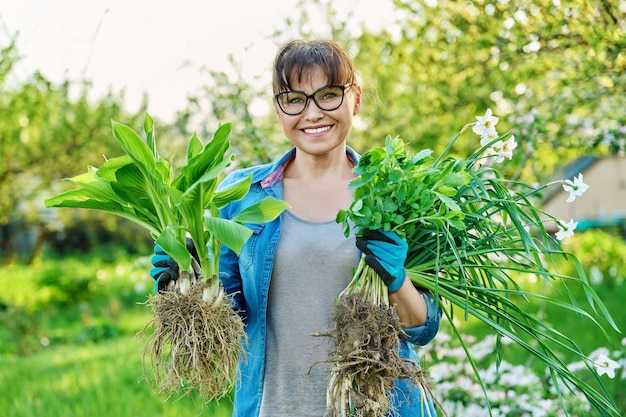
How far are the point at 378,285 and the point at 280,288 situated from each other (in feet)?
1.07

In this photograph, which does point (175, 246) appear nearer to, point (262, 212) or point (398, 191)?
point (262, 212)

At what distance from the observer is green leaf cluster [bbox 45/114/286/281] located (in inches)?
67.4

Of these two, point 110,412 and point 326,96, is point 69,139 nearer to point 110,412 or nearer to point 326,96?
point 110,412

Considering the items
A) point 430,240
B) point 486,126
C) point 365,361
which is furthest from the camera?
point 486,126

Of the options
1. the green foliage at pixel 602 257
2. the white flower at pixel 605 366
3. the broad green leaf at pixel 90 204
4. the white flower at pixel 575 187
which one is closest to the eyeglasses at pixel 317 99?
the broad green leaf at pixel 90 204

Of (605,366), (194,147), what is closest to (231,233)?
(194,147)

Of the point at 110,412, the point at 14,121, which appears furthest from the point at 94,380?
the point at 14,121

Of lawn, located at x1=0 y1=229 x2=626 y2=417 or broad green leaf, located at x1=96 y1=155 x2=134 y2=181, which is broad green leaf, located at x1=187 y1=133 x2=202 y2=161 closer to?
broad green leaf, located at x1=96 y1=155 x2=134 y2=181

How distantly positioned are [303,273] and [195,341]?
34cm

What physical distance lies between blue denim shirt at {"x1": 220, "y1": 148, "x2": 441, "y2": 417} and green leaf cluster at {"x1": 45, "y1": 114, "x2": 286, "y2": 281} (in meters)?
0.15

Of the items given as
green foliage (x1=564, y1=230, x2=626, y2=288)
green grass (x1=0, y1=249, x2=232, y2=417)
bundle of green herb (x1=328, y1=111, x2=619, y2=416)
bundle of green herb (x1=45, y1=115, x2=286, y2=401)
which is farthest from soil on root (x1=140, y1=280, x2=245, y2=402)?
green foliage (x1=564, y1=230, x2=626, y2=288)

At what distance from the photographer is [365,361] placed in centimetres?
167

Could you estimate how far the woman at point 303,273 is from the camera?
190 centimetres

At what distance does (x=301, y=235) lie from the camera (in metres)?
1.96
